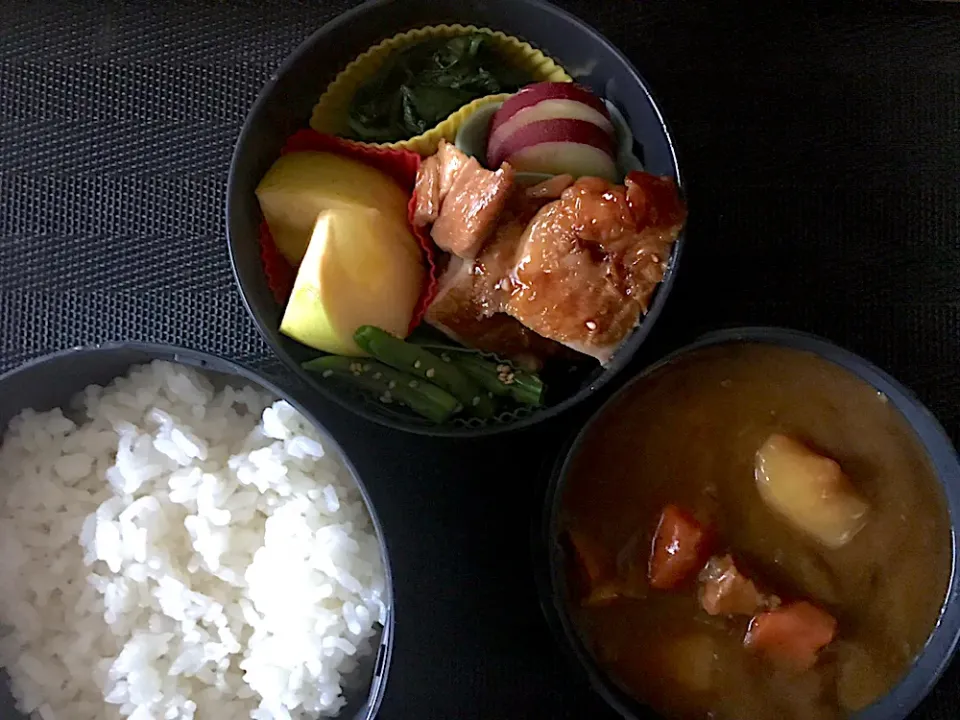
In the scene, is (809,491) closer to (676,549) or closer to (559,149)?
(676,549)

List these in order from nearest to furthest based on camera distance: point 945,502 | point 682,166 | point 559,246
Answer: point 559,246 < point 945,502 < point 682,166

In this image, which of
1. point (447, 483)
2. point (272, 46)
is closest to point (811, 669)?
point (447, 483)

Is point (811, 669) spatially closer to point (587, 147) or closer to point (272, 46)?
point (587, 147)

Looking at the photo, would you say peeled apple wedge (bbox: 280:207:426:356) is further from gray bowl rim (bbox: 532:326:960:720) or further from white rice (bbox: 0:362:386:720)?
gray bowl rim (bbox: 532:326:960:720)

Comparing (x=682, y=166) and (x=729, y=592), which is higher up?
(x=682, y=166)

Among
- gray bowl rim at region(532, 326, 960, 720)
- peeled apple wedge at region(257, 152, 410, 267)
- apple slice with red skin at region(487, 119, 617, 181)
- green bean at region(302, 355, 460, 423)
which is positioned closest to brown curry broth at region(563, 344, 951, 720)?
gray bowl rim at region(532, 326, 960, 720)

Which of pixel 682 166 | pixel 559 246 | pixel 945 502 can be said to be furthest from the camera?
pixel 682 166

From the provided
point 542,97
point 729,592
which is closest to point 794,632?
point 729,592
